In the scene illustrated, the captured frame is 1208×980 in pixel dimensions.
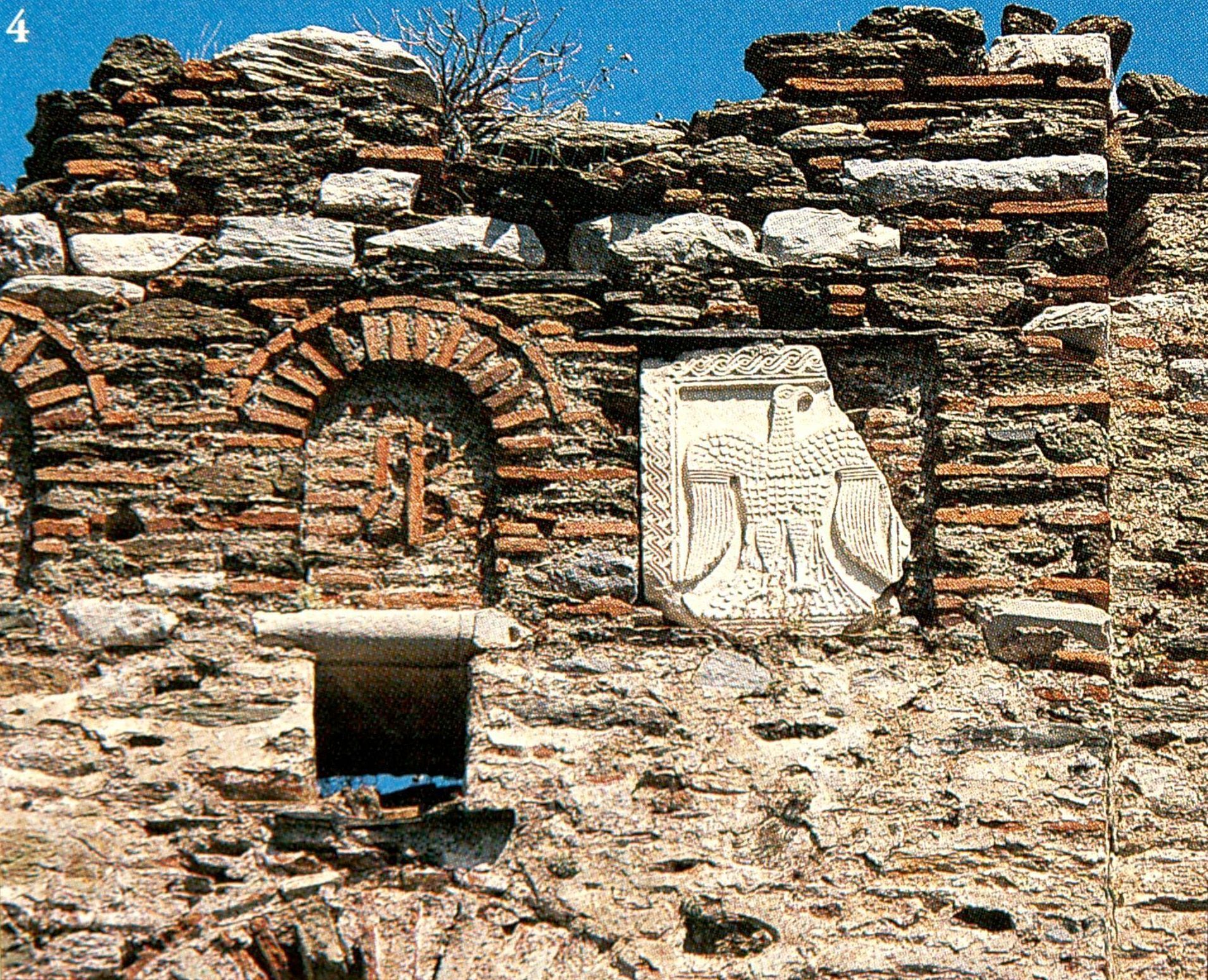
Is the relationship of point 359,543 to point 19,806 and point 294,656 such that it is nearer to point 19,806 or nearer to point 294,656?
point 294,656

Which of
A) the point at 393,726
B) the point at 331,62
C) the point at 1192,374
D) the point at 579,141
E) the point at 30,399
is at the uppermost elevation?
the point at 331,62

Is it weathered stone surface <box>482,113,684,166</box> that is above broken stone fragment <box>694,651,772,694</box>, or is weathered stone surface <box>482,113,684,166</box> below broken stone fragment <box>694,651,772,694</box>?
above

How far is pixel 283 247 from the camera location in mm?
6922

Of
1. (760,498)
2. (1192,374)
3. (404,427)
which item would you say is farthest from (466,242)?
(1192,374)

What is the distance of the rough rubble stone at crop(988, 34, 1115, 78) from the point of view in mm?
7176

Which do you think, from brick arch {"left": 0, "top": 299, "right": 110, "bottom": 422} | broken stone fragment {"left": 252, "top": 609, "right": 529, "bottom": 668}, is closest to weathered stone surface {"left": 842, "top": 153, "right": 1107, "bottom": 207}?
broken stone fragment {"left": 252, "top": 609, "right": 529, "bottom": 668}

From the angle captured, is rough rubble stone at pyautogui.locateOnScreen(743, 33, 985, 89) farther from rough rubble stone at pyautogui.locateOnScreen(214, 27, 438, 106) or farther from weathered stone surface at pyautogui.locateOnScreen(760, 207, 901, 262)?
rough rubble stone at pyautogui.locateOnScreen(214, 27, 438, 106)

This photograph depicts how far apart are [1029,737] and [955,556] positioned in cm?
59

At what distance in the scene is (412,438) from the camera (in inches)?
268

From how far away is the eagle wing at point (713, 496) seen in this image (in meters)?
6.66

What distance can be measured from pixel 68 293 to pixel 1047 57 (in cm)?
319

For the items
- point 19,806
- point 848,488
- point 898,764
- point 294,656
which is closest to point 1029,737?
point 898,764

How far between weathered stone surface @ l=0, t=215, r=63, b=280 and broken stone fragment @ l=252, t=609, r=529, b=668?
1.33 m

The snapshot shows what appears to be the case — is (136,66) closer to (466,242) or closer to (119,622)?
(466,242)
